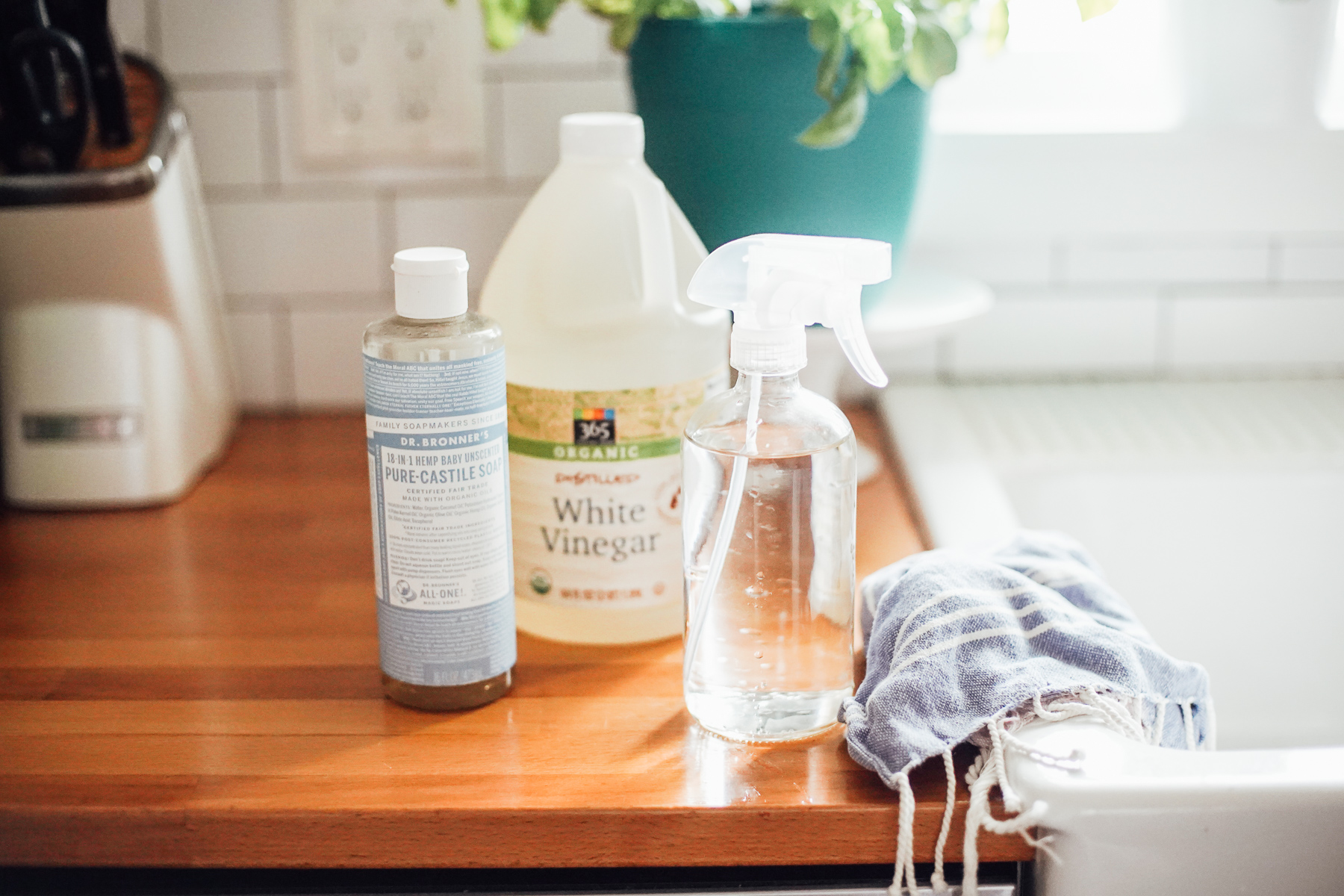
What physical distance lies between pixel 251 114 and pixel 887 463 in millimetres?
653

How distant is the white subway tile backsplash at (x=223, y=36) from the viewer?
1068 mm

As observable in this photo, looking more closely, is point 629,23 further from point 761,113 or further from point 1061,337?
point 1061,337

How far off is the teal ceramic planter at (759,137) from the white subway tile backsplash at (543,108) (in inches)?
8.4

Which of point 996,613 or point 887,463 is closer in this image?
point 996,613

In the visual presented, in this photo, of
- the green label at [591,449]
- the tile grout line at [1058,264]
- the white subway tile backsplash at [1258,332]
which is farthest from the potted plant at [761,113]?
the white subway tile backsplash at [1258,332]

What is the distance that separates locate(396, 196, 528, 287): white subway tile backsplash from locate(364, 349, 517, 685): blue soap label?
0.53 metres

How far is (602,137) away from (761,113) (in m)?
0.18

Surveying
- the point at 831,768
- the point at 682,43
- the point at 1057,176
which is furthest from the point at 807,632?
the point at 1057,176

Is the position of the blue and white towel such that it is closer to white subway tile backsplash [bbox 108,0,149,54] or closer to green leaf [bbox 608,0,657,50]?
green leaf [bbox 608,0,657,50]

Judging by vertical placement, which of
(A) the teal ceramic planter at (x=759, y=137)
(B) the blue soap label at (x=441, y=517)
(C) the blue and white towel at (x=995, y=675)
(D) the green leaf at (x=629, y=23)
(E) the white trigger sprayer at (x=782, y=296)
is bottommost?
(C) the blue and white towel at (x=995, y=675)

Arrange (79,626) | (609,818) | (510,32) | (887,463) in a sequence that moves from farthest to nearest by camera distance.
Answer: (887,463), (510,32), (79,626), (609,818)

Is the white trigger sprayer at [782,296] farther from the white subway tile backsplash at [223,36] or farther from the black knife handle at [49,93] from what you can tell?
the white subway tile backsplash at [223,36]

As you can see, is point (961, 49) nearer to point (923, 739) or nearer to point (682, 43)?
point (682, 43)

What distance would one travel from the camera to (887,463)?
1.04 m
